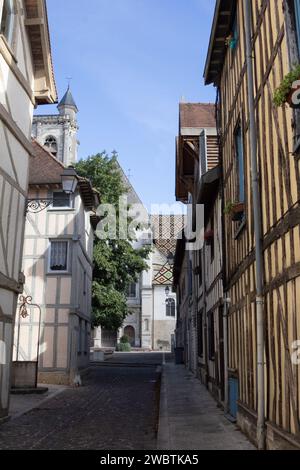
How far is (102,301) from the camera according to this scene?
23812mm

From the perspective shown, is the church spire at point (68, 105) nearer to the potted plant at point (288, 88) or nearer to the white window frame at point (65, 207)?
the white window frame at point (65, 207)

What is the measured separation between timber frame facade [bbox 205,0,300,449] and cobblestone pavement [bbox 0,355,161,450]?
1686mm

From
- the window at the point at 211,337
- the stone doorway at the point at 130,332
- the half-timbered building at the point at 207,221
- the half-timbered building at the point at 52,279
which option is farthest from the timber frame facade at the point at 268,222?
the stone doorway at the point at 130,332

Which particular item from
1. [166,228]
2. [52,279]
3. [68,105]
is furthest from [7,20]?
[68,105]

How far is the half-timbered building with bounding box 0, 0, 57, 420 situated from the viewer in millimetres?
8531

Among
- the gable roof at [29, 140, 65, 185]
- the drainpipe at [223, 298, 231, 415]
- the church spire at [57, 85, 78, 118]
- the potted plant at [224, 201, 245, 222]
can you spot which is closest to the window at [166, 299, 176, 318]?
the church spire at [57, 85, 78, 118]

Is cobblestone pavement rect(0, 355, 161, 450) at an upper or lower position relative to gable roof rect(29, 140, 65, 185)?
lower

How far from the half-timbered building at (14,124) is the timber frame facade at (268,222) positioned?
11.9 ft

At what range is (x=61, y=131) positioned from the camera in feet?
203

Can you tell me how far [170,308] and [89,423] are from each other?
42.6 metres

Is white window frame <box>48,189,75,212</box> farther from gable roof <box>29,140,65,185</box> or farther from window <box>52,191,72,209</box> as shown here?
gable roof <box>29,140,65,185</box>

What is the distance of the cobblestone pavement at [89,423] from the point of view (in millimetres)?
6945

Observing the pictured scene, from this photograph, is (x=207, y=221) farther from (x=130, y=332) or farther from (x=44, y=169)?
(x=130, y=332)

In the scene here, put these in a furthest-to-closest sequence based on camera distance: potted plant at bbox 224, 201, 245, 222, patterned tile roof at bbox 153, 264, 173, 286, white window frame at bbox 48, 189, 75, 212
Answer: patterned tile roof at bbox 153, 264, 173, 286, white window frame at bbox 48, 189, 75, 212, potted plant at bbox 224, 201, 245, 222
